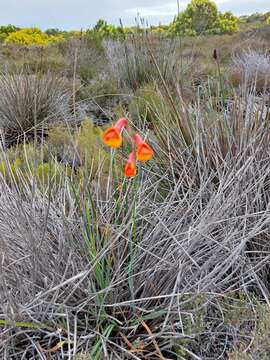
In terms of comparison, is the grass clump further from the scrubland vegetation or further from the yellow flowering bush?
the yellow flowering bush

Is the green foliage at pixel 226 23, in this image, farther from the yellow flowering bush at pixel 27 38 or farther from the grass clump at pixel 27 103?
the grass clump at pixel 27 103

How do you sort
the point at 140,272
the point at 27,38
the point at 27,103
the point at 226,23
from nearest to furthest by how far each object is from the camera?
the point at 140,272 < the point at 27,103 < the point at 27,38 < the point at 226,23

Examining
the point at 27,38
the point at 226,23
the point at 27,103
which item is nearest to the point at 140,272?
the point at 27,103

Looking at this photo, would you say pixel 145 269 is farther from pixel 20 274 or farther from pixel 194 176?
pixel 194 176

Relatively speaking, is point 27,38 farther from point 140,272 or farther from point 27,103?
point 140,272

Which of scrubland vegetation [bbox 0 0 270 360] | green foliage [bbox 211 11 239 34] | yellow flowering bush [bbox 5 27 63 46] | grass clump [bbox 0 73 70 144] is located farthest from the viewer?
green foliage [bbox 211 11 239 34]

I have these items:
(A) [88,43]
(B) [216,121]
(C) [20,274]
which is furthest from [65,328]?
(A) [88,43]

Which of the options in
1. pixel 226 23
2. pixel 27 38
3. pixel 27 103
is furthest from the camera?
pixel 226 23

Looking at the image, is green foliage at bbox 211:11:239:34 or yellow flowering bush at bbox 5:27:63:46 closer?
yellow flowering bush at bbox 5:27:63:46

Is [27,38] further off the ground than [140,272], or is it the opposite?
[140,272]

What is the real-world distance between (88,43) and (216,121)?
7695 millimetres

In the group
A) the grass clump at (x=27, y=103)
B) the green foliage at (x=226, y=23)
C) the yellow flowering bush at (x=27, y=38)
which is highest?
the grass clump at (x=27, y=103)

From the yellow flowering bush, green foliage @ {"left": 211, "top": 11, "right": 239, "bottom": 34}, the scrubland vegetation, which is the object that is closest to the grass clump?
the scrubland vegetation

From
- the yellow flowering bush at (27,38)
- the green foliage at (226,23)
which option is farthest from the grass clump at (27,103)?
the green foliage at (226,23)
